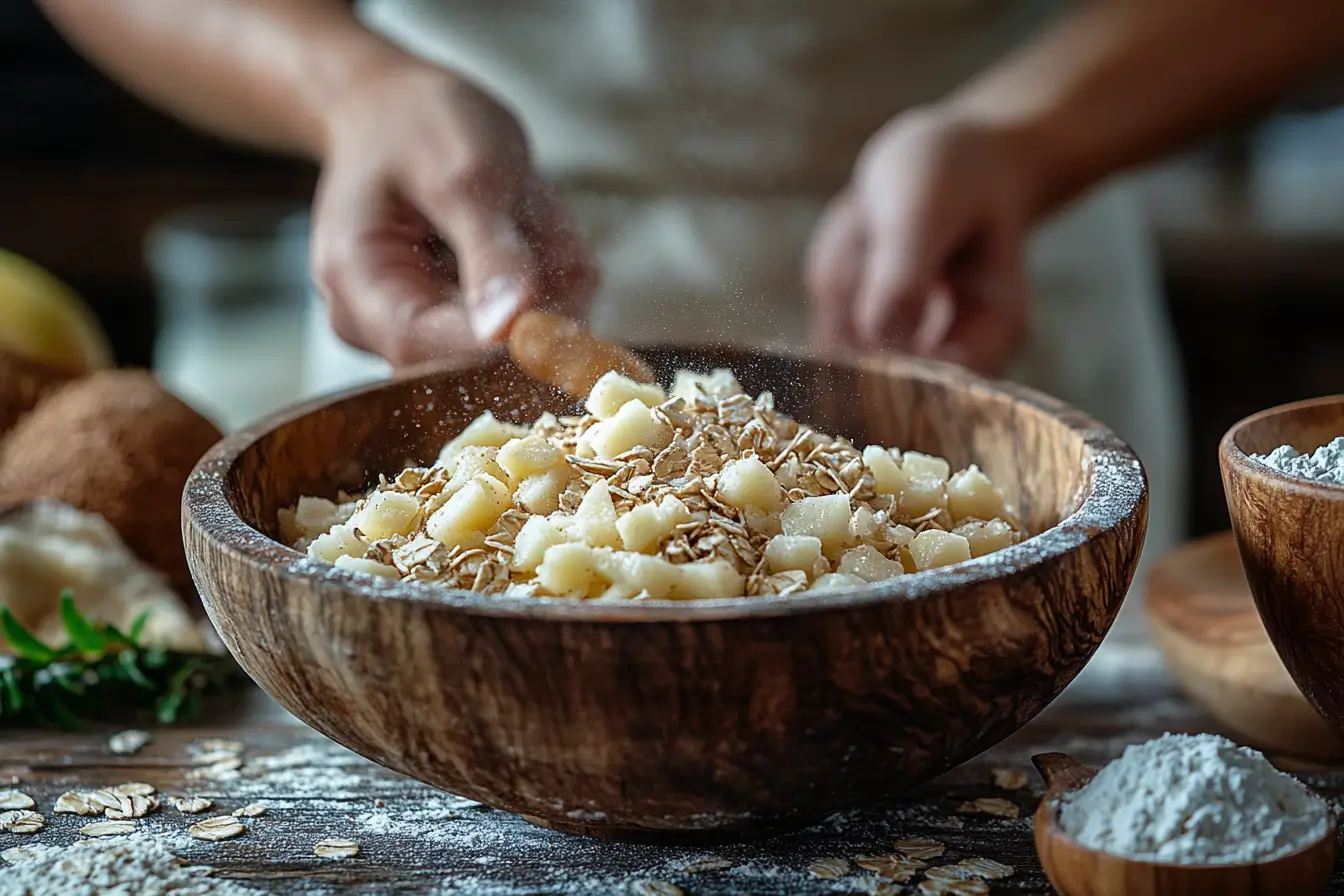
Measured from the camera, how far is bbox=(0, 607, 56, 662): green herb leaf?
3.19 feet

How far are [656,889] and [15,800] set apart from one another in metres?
0.40

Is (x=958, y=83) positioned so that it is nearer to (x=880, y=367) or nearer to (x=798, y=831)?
(x=880, y=367)

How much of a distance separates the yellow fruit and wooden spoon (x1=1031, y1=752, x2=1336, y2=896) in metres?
1.08

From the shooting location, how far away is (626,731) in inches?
24.2

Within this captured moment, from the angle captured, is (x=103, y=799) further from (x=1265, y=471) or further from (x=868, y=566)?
(x=1265, y=471)

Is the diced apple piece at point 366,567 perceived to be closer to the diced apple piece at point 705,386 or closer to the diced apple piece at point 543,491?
the diced apple piece at point 543,491

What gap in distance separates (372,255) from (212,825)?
45 cm

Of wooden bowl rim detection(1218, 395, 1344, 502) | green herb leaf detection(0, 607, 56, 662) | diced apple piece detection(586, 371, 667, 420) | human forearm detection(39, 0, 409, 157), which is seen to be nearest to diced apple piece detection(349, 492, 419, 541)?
diced apple piece detection(586, 371, 667, 420)

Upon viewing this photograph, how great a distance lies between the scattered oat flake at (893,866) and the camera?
2.35 feet

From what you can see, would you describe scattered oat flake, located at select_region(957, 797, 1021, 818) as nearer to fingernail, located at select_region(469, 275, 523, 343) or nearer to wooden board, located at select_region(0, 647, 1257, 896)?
wooden board, located at select_region(0, 647, 1257, 896)

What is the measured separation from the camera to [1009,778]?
834 millimetres

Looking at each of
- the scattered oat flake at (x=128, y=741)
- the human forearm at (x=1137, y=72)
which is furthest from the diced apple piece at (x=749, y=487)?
the human forearm at (x=1137, y=72)

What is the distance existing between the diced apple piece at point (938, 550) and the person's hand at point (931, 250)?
1.42 ft

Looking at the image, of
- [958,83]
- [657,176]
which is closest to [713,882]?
[657,176]
